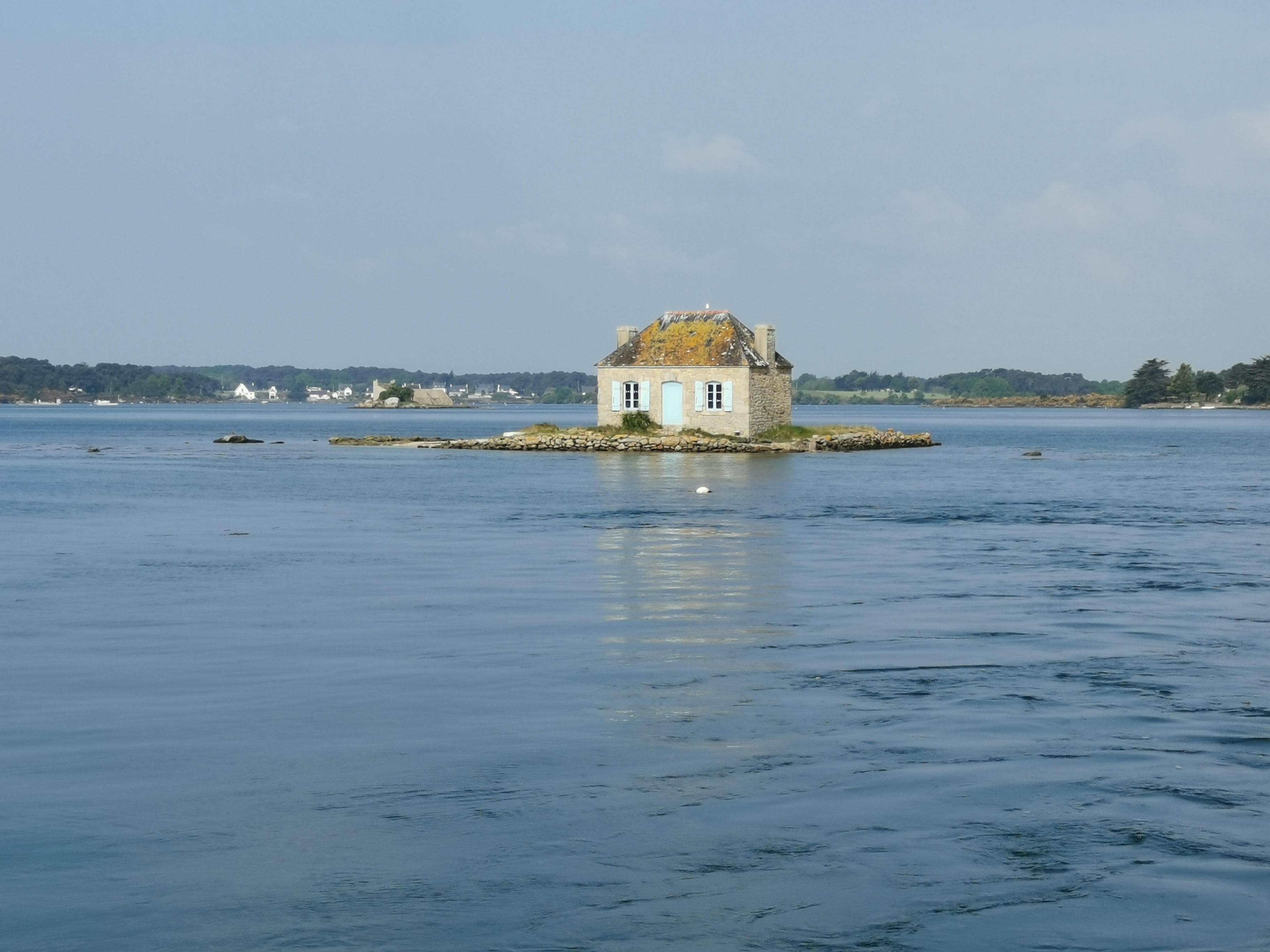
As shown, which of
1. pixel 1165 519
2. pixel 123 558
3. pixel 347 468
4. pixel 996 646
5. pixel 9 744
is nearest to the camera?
pixel 9 744

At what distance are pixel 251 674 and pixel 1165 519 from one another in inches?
1074

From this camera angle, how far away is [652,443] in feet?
227

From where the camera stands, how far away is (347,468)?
200 feet

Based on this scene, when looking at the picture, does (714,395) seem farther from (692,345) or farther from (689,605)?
(689,605)

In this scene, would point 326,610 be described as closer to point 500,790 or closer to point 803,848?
point 500,790

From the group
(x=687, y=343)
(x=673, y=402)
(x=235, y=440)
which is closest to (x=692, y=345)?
(x=687, y=343)

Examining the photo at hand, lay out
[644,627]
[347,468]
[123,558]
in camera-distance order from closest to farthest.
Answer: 1. [644,627]
2. [123,558]
3. [347,468]

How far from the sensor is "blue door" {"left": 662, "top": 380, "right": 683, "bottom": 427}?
2795 inches

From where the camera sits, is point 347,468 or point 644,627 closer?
point 644,627

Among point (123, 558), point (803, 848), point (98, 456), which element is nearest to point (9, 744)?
point (803, 848)

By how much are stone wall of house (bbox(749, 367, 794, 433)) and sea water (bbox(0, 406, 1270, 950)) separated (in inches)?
1577

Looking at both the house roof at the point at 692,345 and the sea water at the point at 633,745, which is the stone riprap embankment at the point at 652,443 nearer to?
the house roof at the point at 692,345

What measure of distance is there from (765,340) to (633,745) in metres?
59.6

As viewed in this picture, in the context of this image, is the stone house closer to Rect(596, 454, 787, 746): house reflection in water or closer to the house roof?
the house roof
